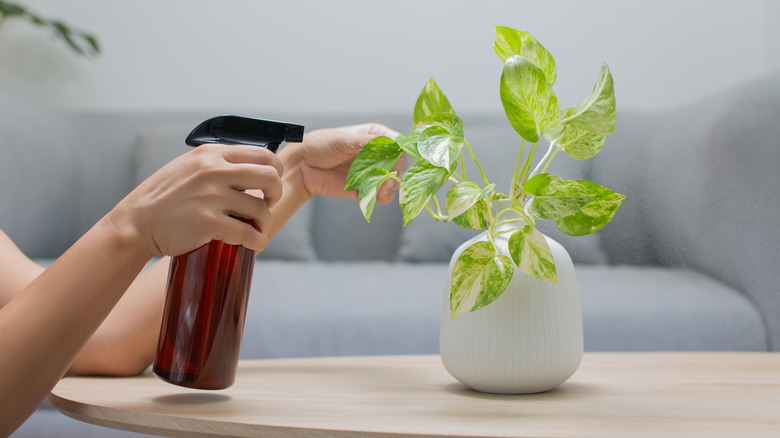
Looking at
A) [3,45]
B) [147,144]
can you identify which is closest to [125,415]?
[147,144]

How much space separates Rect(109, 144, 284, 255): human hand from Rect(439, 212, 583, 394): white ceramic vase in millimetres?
187

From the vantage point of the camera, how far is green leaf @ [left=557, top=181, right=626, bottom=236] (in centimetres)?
46

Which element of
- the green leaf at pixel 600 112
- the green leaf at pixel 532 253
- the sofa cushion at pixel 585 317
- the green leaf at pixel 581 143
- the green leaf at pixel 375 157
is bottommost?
the sofa cushion at pixel 585 317

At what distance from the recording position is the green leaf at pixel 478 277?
450 millimetres

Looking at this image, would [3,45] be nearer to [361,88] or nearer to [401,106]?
[361,88]

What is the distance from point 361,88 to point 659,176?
0.76 metres

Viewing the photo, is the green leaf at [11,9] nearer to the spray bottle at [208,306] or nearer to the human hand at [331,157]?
the human hand at [331,157]

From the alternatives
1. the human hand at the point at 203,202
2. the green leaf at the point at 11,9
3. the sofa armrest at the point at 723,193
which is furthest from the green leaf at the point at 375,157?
the green leaf at the point at 11,9

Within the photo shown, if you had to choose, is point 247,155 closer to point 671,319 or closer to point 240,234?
point 240,234

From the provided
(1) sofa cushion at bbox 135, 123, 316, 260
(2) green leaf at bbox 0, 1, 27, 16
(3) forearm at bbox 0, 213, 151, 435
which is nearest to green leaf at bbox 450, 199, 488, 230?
(3) forearm at bbox 0, 213, 151, 435

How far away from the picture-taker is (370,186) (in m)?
0.52

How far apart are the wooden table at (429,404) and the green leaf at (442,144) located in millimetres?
177

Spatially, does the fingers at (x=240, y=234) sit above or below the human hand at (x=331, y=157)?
below

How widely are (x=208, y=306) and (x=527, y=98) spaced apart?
275mm
